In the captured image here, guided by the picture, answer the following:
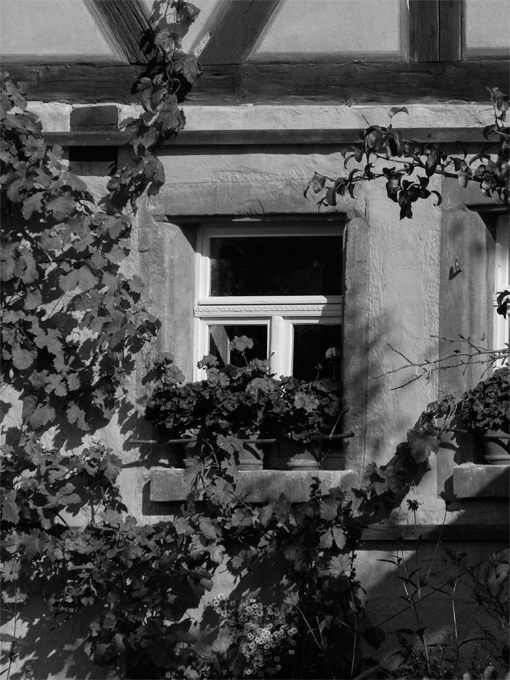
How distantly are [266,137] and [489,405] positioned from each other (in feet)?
5.30

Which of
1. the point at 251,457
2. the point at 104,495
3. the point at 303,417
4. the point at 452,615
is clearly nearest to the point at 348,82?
the point at 303,417

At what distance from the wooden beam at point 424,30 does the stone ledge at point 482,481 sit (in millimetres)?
1907

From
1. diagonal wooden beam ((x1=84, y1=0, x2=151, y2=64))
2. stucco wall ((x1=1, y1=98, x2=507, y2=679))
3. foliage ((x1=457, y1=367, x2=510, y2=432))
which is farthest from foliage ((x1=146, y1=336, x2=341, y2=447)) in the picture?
diagonal wooden beam ((x1=84, y1=0, x2=151, y2=64))

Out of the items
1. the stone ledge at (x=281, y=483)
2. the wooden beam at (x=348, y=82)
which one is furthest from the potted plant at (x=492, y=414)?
the wooden beam at (x=348, y=82)

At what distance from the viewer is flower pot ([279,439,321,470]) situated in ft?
18.7

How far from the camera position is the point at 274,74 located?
596 cm

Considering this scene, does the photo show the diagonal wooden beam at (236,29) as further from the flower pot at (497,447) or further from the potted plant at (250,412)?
the flower pot at (497,447)

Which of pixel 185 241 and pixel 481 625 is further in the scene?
pixel 185 241

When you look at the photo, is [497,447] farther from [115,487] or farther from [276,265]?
[115,487]

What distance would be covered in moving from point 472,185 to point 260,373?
4.21ft

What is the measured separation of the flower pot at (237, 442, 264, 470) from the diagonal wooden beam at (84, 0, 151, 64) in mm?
1917

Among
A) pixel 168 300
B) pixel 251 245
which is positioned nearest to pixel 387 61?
pixel 251 245

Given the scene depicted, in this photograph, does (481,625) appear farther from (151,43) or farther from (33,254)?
(151,43)

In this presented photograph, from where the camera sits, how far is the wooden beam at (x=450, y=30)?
5809 mm
